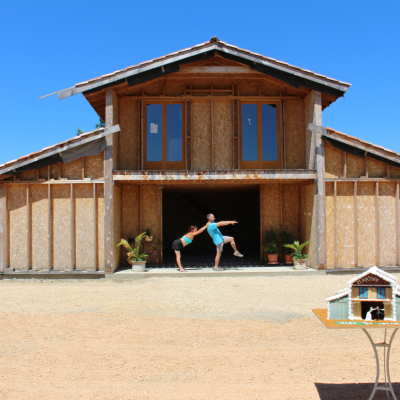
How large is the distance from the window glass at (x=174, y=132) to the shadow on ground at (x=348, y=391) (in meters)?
9.38

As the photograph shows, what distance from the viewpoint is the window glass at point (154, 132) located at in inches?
498

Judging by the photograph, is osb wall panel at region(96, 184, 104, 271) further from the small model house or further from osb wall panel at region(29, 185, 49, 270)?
the small model house

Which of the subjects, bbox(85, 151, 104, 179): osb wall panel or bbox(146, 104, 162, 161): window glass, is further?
bbox(146, 104, 162, 161): window glass

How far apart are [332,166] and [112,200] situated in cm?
701

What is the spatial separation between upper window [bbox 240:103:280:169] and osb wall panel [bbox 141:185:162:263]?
10.7ft

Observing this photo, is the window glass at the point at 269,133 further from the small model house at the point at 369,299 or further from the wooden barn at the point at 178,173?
the small model house at the point at 369,299

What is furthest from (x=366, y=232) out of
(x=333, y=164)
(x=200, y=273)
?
(x=200, y=273)

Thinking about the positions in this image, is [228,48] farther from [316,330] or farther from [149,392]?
[149,392]

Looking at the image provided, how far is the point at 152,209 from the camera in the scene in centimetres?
1292

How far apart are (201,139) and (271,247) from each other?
450 centimetres

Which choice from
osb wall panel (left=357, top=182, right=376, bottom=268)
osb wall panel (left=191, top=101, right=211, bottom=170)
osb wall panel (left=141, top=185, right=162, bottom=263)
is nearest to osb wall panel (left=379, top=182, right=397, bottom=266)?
osb wall panel (left=357, top=182, right=376, bottom=268)

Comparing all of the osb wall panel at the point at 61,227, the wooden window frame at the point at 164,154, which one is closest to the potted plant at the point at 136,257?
the osb wall panel at the point at 61,227

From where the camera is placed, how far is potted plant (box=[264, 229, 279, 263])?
12.6 metres

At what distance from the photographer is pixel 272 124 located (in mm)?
12805
